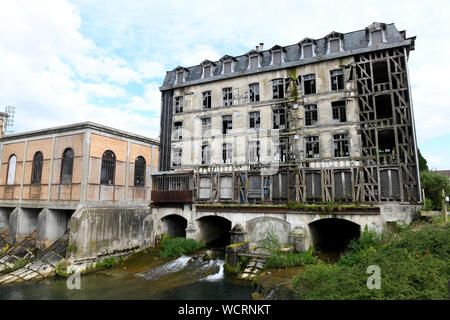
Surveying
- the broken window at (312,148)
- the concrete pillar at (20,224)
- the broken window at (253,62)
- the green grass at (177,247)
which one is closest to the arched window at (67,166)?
the concrete pillar at (20,224)

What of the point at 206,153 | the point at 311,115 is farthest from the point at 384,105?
the point at 206,153

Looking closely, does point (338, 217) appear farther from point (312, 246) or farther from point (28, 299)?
point (28, 299)

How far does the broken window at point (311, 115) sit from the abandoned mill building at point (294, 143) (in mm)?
76

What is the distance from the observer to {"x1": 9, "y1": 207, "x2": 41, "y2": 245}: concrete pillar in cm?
2062

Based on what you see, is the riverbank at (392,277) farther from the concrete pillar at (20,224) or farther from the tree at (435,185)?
the concrete pillar at (20,224)

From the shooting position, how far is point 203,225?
2188 centimetres

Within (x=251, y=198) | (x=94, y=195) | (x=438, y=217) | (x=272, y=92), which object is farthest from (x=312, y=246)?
(x=94, y=195)

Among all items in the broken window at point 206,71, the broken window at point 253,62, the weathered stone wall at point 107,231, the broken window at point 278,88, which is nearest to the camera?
the weathered stone wall at point 107,231

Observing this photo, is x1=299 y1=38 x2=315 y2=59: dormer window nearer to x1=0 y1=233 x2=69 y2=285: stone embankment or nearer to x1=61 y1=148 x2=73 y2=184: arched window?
x1=61 y1=148 x2=73 y2=184: arched window

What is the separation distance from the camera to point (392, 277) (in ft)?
27.4

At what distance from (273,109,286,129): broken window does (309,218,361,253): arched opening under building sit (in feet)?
25.0

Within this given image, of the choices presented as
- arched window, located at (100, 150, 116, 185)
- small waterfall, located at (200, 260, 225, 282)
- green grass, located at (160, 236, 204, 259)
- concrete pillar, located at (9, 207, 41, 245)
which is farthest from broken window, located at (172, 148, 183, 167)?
concrete pillar, located at (9, 207, 41, 245)

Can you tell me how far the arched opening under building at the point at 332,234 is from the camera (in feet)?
60.2
